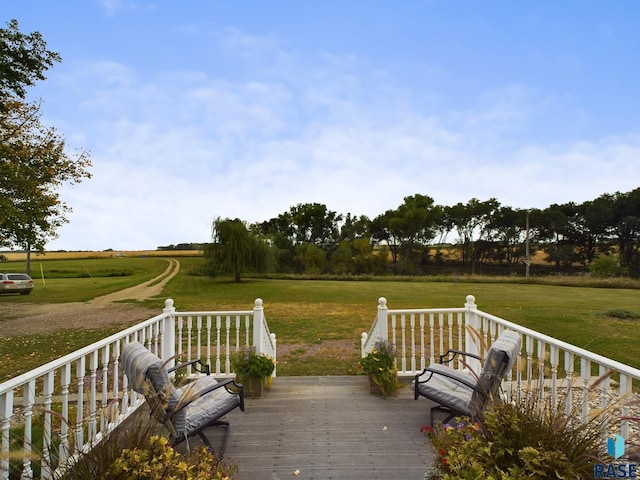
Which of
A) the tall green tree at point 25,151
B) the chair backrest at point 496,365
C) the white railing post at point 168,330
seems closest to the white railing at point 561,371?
the chair backrest at point 496,365

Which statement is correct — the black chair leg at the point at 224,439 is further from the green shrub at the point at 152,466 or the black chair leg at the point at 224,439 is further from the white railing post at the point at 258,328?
the white railing post at the point at 258,328

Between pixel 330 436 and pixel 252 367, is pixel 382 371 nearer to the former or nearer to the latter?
pixel 330 436

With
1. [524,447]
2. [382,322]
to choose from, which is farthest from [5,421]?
[382,322]

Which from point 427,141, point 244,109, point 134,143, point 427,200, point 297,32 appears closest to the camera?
point 297,32

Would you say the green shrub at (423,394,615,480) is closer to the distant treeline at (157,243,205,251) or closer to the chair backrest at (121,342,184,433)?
the chair backrest at (121,342,184,433)

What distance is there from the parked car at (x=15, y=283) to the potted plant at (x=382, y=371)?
22258 mm

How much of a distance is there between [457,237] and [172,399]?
4115cm

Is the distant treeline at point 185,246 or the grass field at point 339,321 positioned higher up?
the distant treeline at point 185,246

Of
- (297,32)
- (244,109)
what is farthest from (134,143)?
(297,32)

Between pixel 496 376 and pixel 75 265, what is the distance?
111 ft

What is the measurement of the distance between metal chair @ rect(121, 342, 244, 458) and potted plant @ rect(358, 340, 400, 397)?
5.02 feet

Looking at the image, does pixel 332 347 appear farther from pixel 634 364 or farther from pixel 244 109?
pixel 244 109

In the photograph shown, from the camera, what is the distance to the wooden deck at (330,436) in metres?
2.36

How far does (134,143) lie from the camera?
9031 millimetres
